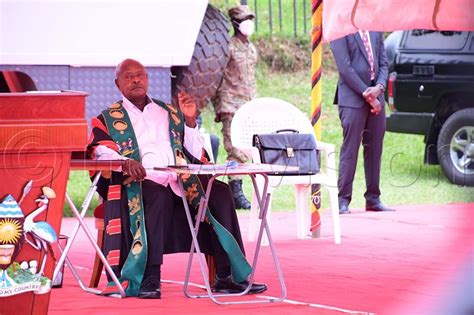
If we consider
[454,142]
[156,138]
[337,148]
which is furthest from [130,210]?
[337,148]

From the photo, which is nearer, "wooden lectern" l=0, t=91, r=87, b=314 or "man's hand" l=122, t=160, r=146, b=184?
"wooden lectern" l=0, t=91, r=87, b=314

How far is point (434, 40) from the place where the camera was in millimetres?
13406

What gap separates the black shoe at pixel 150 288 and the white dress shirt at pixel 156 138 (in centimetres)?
53

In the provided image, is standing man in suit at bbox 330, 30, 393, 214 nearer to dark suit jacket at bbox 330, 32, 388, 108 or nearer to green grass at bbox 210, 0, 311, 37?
dark suit jacket at bbox 330, 32, 388, 108

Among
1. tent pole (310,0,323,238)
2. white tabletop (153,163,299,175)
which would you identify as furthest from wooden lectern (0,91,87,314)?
tent pole (310,0,323,238)

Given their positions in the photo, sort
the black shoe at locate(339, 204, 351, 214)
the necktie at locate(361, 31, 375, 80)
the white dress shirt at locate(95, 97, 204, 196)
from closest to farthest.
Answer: the white dress shirt at locate(95, 97, 204, 196) < the necktie at locate(361, 31, 375, 80) < the black shoe at locate(339, 204, 351, 214)

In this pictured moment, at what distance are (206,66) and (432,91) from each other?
3404 mm

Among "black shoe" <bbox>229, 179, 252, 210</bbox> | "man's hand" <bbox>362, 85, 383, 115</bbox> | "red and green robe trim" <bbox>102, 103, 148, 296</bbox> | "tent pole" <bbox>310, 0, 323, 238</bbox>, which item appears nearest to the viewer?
"red and green robe trim" <bbox>102, 103, 148, 296</bbox>

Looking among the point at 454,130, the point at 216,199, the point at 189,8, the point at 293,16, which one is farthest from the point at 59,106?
the point at 293,16

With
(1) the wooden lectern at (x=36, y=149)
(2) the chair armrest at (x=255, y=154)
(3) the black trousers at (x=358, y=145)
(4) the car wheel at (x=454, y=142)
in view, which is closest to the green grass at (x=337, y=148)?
(4) the car wheel at (x=454, y=142)

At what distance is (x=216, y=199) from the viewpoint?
6938 mm

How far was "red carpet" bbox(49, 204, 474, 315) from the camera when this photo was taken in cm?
619

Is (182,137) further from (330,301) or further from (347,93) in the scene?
(347,93)

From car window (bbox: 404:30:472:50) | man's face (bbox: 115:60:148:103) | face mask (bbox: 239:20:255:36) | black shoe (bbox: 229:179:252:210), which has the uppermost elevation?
car window (bbox: 404:30:472:50)
